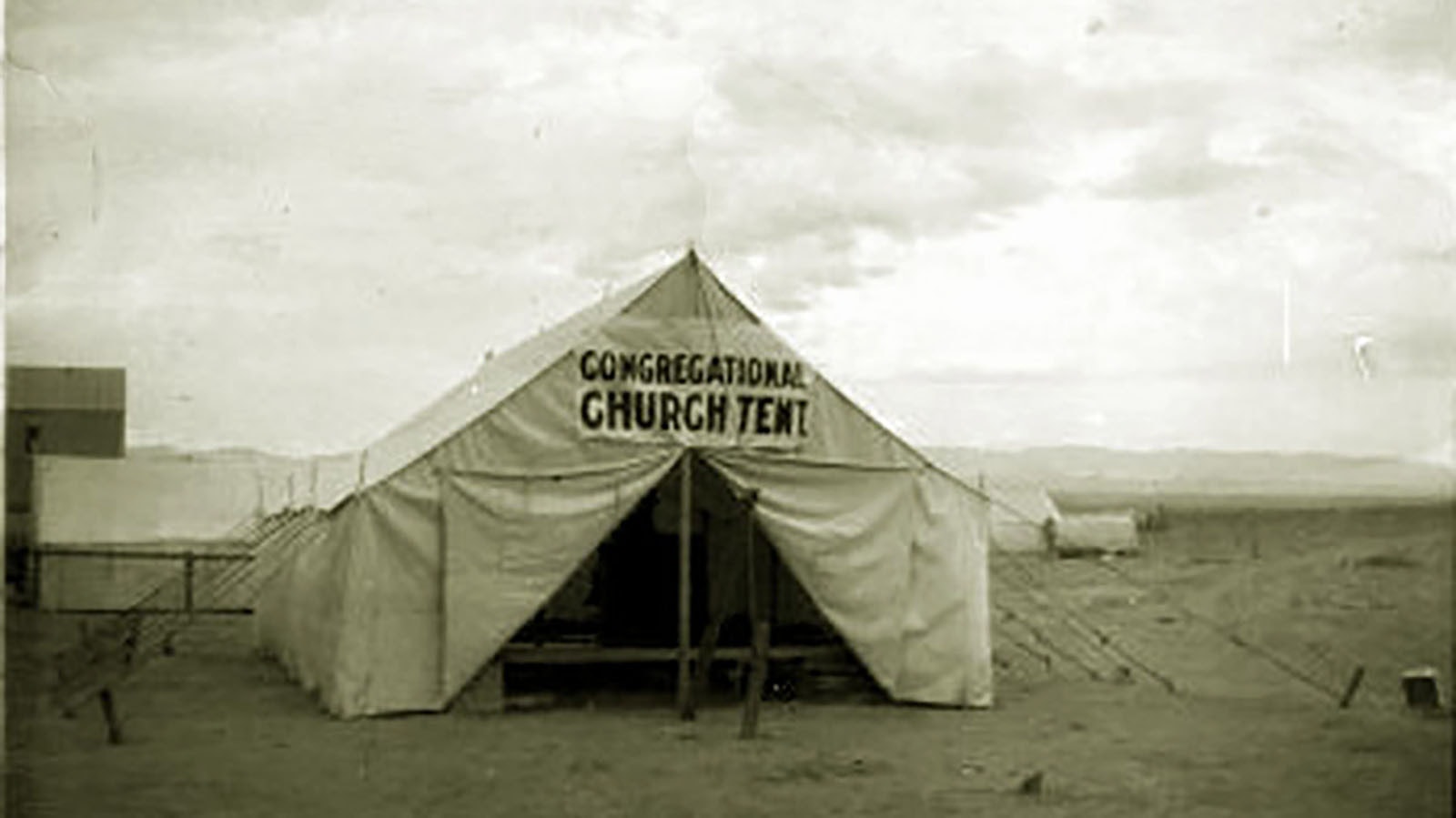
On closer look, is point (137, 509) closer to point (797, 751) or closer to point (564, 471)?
point (564, 471)

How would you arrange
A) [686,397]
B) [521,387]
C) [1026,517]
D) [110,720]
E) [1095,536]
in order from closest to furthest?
[110,720] → [521,387] → [686,397] → [1026,517] → [1095,536]

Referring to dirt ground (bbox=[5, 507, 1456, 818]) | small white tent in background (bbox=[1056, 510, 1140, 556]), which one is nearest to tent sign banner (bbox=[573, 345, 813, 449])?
dirt ground (bbox=[5, 507, 1456, 818])

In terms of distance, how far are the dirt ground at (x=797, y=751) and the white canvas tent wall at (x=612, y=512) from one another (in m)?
0.57

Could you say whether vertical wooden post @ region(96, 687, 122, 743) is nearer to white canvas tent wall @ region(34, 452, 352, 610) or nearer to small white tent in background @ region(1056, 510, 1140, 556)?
white canvas tent wall @ region(34, 452, 352, 610)

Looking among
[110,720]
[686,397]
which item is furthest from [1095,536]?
[110,720]

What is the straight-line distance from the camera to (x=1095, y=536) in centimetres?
3862

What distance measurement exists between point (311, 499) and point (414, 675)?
486 centimetres

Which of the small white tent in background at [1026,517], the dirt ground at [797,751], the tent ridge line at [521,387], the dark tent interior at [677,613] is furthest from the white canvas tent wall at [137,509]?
the small white tent in background at [1026,517]

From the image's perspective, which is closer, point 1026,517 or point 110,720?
point 110,720

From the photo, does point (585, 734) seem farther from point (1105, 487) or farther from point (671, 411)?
point (1105, 487)

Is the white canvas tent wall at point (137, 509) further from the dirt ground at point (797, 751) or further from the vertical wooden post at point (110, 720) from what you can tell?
the vertical wooden post at point (110, 720)

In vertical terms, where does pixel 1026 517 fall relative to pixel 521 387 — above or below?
below

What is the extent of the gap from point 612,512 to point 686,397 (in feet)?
3.87

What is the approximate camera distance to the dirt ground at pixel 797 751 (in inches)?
350
